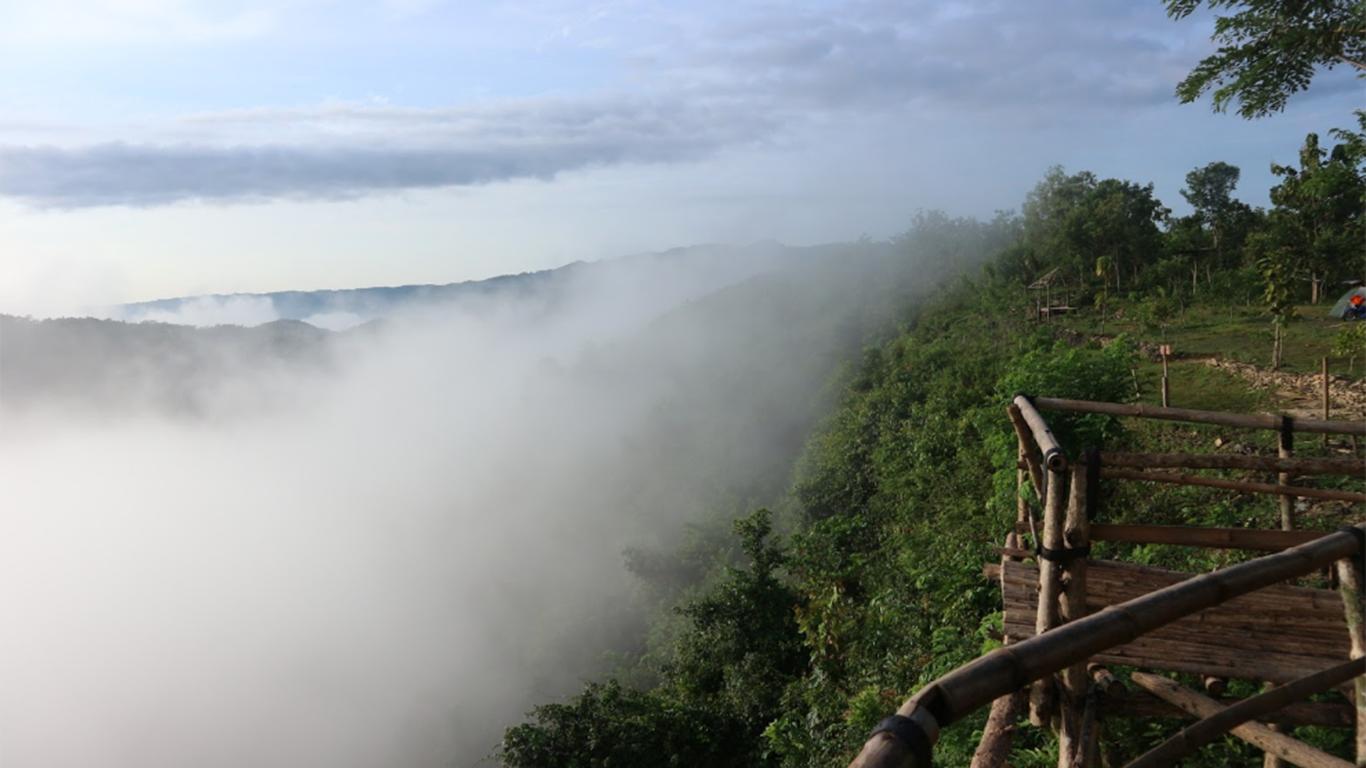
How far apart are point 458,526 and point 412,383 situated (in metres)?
50.3

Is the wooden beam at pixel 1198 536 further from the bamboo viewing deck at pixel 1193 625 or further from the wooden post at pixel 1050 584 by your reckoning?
the wooden post at pixel 1050 584

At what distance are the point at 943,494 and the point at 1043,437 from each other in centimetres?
1040

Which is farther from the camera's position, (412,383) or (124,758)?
(412,383)

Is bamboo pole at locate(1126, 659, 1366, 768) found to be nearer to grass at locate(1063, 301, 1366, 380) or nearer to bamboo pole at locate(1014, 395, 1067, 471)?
bamboo pole at locate(1014, 395, 1067, 471)

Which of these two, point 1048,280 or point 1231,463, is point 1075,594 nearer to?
point 1231,463

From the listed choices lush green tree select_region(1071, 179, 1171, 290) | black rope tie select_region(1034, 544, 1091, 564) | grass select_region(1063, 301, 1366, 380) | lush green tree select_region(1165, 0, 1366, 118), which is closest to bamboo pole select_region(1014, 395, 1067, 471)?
black rope tie select_region(1034, 544, 1091, 564)

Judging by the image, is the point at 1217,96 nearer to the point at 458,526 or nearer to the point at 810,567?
the point at 810,567

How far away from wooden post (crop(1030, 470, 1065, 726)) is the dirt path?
26.5 ft

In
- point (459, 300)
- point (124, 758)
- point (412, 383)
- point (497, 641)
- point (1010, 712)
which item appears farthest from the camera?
point (459, 300)

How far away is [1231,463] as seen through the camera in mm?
4164

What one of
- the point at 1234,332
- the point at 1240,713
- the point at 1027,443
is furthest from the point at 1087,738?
the point at 1234,332

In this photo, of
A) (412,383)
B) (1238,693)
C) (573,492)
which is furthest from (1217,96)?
(412,383)

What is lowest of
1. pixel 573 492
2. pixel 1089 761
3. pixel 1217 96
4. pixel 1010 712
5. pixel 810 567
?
pixel 573 492

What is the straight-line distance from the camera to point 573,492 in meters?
42.5
